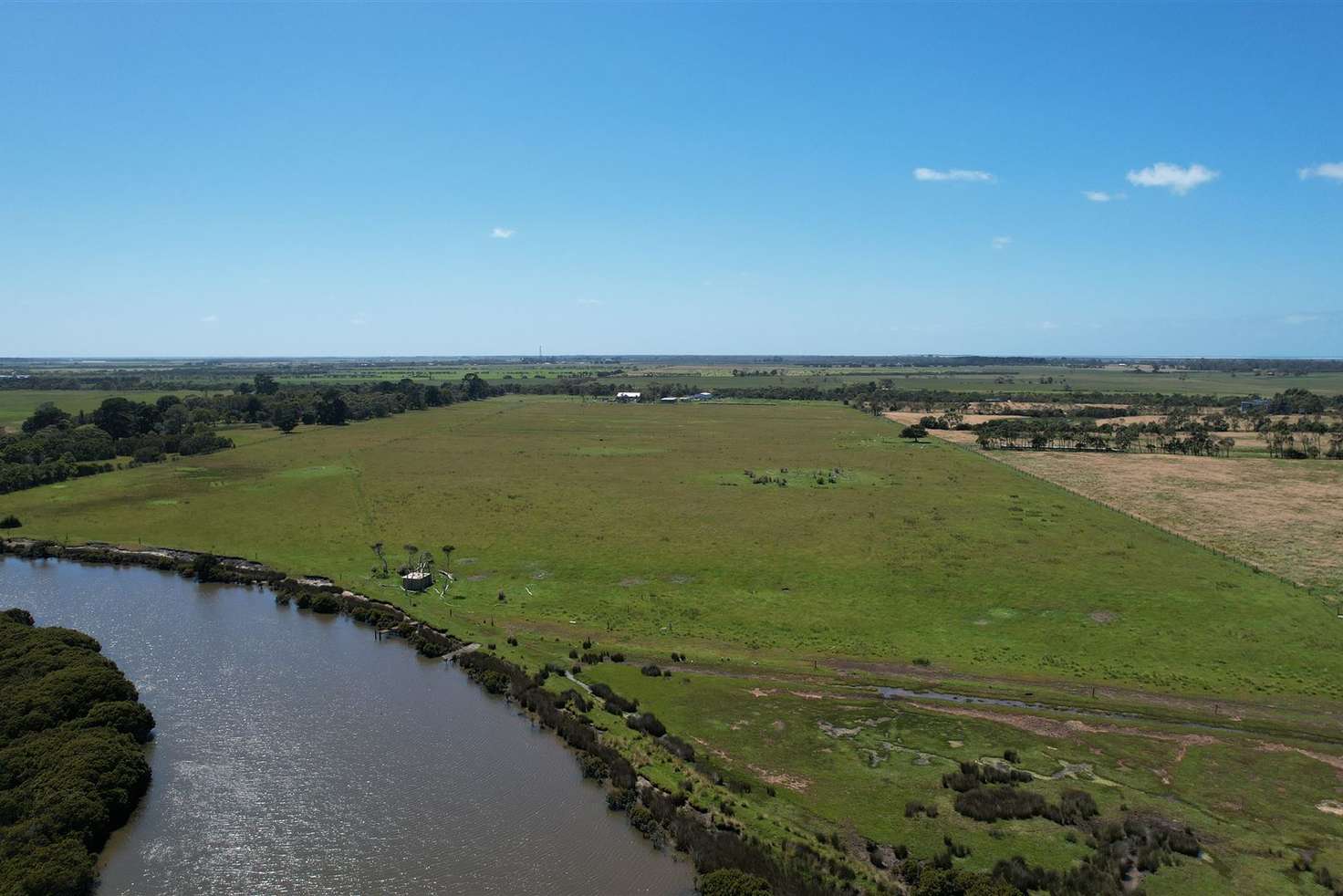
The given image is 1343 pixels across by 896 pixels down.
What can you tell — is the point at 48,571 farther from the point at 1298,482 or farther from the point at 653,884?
the point at 1298,482

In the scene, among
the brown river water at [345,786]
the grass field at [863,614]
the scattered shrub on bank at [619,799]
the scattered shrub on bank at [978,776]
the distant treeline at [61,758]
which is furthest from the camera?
the grass field at [863,614]

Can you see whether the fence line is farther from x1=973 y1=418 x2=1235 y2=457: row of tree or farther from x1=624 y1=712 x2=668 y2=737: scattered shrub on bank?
x1=624 y1=712 x2=668 y2=737: scattered shrub on bank

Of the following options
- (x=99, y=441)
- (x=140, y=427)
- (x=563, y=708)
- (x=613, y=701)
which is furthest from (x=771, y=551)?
(x=140, y=427)

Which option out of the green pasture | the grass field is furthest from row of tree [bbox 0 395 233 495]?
the green pasture

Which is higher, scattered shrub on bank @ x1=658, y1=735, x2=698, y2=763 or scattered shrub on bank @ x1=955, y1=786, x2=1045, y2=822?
scattered shrub on bank @ x1=955, y1=786, x2=1045, y2=822

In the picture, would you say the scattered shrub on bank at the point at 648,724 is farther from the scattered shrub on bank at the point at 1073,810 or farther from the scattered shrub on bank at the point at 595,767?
the scattered shrub on bank at the point at 1073,810

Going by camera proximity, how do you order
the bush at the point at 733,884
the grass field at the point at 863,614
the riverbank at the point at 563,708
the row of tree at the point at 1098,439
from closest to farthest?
the bush at the point at 733,884
the riverbank at the point at 563,708
the grass field at the point at 863,614
the row of tree at the point at 1098,439

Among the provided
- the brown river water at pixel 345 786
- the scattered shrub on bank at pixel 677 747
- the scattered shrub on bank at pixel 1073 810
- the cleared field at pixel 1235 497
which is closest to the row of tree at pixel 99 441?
the brown river water at pixel 345 786
